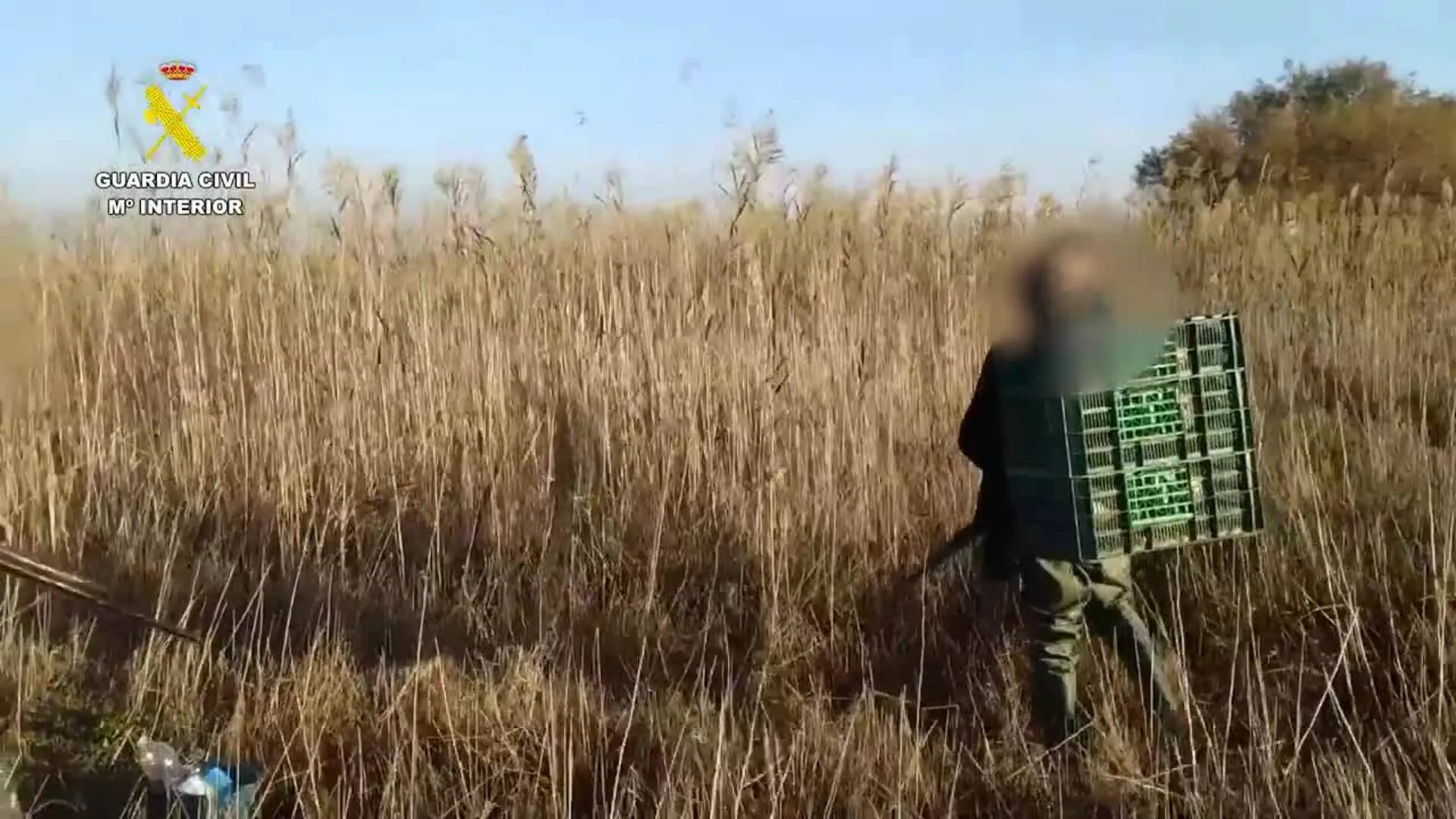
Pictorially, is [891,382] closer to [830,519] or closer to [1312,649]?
[830,519]

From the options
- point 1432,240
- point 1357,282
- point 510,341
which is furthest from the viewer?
point 1432,240

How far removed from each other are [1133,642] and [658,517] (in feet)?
5.12

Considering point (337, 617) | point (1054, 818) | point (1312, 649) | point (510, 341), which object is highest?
point (510, 341)

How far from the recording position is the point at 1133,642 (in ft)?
8.87

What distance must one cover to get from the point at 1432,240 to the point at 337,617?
15.6 feet

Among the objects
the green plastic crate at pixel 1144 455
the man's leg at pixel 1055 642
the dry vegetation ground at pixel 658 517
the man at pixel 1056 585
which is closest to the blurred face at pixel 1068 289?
the man at pixel 1056 585

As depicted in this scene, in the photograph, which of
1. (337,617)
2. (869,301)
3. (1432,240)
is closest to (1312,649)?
(869,301)

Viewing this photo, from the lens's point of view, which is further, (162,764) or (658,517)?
(658,517)

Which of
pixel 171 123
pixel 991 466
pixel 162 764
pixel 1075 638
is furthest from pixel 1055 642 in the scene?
pixel 171 123

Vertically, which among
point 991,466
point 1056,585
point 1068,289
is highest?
point 1068,289

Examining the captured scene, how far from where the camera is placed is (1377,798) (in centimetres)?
225

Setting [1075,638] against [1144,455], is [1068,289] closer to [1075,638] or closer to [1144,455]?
[1144,455]

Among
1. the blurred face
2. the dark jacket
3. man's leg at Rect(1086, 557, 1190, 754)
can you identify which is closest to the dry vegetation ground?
man's leg at Rect(1086, 557, 1190, 754)

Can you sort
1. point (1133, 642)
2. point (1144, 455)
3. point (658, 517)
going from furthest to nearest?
point (658, 517) < point (1133, 642) < point (1144, 455)
